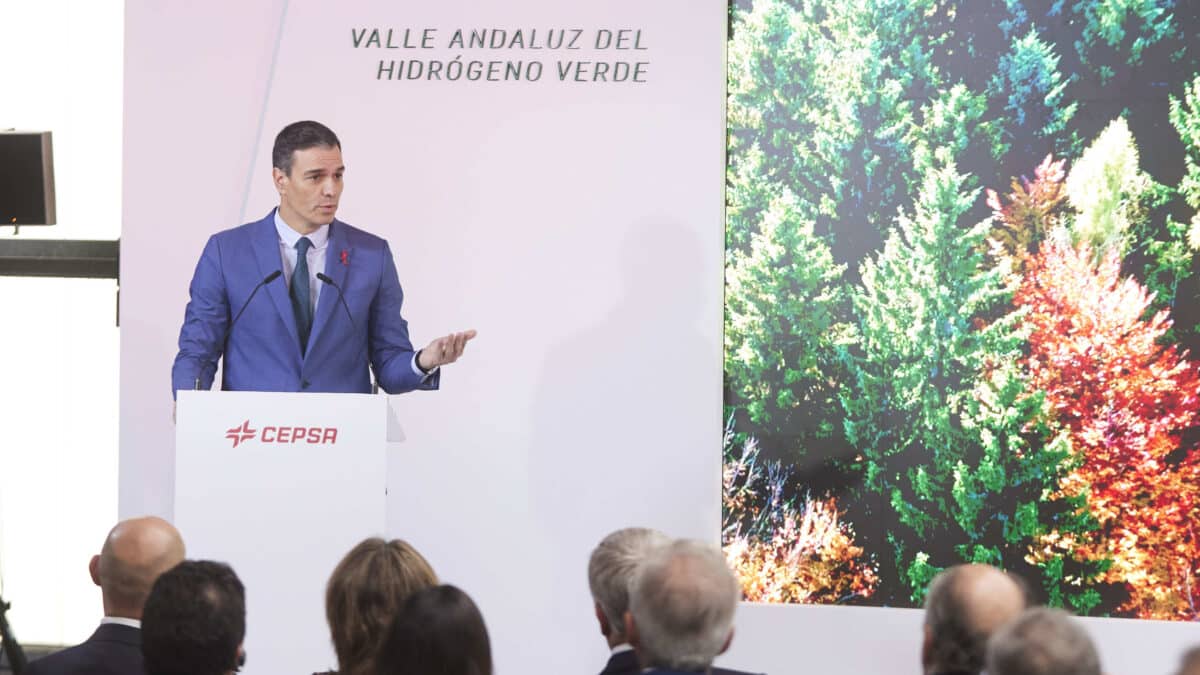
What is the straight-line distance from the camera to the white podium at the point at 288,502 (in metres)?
4.38

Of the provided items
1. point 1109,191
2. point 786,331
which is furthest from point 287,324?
point 1109,191

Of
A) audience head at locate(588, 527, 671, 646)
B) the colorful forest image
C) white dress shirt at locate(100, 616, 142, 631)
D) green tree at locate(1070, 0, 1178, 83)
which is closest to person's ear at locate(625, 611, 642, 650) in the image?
audience head at locate(588, 527, 671, 646)

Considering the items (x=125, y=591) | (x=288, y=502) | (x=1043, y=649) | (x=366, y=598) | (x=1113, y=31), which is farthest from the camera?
(x=1113, y=31)

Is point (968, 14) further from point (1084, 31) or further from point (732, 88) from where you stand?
point (732, 88)

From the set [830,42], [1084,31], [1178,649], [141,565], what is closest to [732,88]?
[830,42]

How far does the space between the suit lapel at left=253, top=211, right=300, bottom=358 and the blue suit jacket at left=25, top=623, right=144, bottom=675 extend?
7.83 feet

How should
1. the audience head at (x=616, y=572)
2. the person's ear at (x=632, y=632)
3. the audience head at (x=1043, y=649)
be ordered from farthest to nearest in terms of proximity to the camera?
the audience head at (x=616, y=572)
the person's ear at (x=632, y=632)
the audience head at (x=1043, y=649)

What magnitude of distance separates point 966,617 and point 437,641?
38.6 inches

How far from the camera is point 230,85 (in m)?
5.49

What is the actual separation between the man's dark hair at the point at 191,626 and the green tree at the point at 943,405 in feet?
10.4

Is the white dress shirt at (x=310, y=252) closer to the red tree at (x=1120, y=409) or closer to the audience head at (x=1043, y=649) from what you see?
the red tree at (x=1120, y=409)

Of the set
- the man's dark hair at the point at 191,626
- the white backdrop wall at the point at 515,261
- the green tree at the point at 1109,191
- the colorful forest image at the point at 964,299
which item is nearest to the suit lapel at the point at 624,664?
the man's dark hair at the point at 191,626

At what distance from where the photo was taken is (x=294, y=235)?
5352 mm

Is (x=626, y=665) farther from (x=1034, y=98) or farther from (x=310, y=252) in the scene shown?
(x=1034, y=98)
